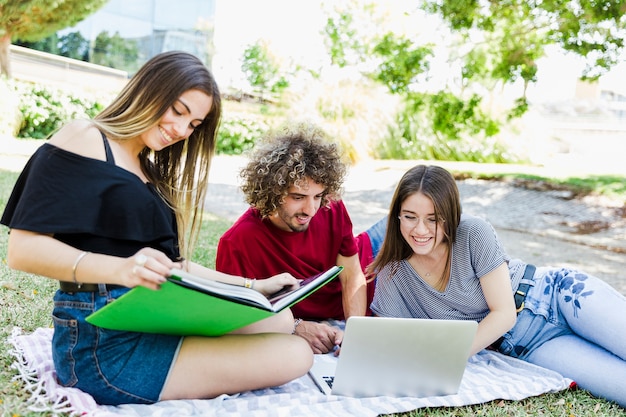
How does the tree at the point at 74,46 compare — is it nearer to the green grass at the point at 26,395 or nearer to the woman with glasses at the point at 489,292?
the green grass at the point at 26,395

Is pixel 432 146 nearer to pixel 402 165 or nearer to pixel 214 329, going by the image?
pixel 402 165

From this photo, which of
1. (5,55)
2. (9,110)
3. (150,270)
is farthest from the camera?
(5,55)

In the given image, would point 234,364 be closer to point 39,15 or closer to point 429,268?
point 429,268

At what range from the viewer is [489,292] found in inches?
107

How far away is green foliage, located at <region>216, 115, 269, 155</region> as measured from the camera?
16.7 m

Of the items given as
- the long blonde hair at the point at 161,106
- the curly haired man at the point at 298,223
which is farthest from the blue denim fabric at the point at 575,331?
the long blonde hair at the point at 161,106

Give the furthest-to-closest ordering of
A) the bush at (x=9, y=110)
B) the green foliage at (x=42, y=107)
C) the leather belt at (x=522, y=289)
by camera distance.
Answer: the green foliage at (x=42, y=107)
the bush at (x=9, y=110)
the leather belt at (x=522, y=289)

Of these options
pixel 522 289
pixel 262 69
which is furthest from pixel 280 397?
pixel 262 69

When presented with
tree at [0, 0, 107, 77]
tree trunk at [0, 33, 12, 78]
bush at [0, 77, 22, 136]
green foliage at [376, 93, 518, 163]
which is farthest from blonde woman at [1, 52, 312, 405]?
tree trunk at [0, 33, 12, 78]

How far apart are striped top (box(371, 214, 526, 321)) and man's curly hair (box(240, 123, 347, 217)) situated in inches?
20.2

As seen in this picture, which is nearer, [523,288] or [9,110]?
[523,288]

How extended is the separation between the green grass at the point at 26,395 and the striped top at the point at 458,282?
0.49 m

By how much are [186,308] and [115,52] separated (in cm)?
1900

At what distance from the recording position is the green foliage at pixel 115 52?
18875mm
